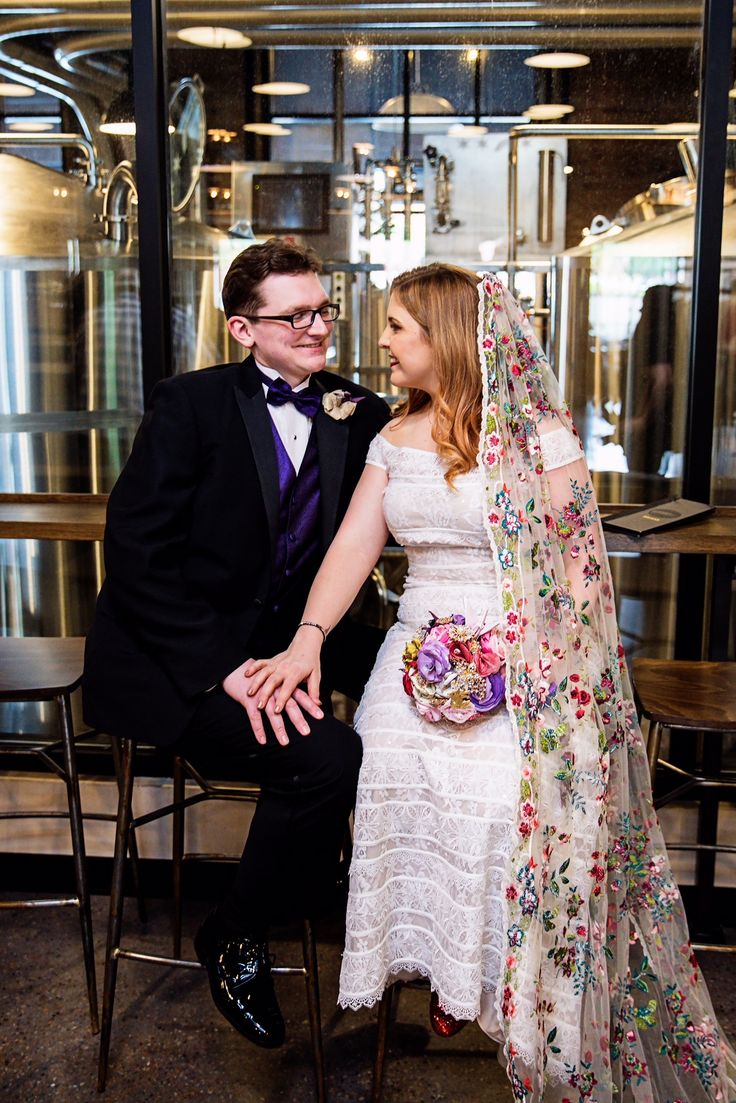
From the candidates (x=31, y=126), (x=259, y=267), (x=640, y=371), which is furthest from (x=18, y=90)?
(x=640, y=371)

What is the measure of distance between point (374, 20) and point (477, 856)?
2325mm

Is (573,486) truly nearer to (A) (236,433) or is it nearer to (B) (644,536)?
(B) (644,536)

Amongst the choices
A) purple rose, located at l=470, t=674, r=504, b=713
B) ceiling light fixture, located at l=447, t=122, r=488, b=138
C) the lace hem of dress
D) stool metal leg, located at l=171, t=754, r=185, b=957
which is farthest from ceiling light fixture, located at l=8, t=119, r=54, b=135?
the lace hem of dress

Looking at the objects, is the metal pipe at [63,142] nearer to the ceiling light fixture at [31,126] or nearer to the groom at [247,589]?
the ceiling light fixture at [31,126]

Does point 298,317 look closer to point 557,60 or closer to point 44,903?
point 44,903

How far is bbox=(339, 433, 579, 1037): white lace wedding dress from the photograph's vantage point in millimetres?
1847

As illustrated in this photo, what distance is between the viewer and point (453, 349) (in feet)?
6.93

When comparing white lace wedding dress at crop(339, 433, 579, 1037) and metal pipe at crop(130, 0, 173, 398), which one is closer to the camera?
white lace wedding dress at crop(339, 433, 579, 1037)

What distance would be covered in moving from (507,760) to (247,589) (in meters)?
0.63

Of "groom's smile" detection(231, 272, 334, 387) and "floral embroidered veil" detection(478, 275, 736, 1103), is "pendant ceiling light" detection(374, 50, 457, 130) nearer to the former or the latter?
"groom's smile" detection(231, 272, 334, 387)

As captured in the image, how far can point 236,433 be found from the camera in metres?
2.20

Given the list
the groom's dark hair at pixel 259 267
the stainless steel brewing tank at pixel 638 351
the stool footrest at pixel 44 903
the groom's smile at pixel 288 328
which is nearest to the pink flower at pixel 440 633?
the groom's smile at pixel 288 328

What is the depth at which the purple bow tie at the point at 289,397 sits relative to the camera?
7.32ft

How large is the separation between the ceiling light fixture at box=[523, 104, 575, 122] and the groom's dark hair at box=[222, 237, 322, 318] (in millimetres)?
1334
